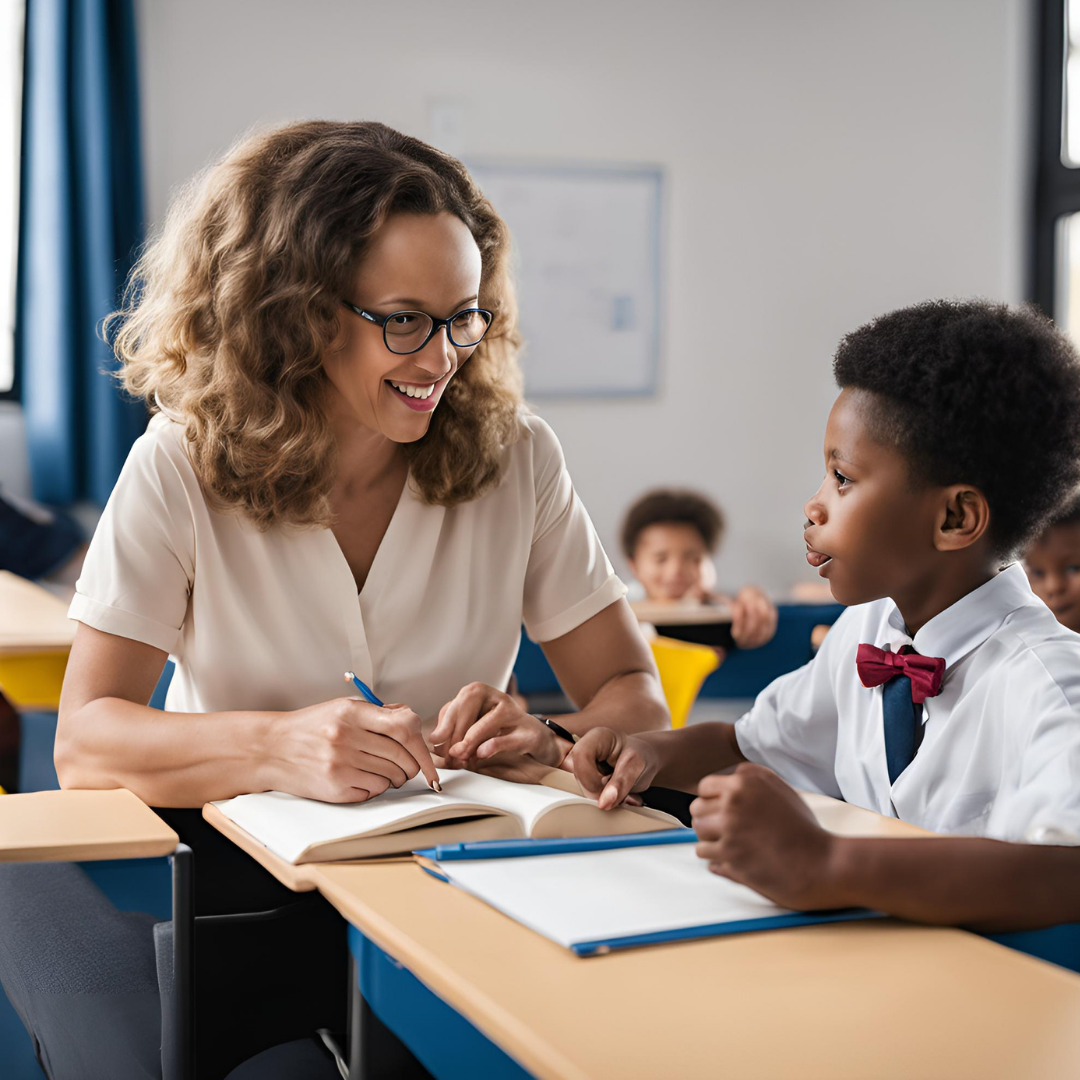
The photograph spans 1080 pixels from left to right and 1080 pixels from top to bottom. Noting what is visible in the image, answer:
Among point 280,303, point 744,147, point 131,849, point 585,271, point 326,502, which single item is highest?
point 744,147

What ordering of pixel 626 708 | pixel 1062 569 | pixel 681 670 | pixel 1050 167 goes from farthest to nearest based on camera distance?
1. pixel 1050 167
2. pixel 681 670
3. pixel 1062 569
4. pixel 626 708

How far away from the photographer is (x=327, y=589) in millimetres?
1423

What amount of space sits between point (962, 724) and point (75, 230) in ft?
11.6

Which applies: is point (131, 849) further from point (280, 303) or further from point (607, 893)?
point (280, 303)

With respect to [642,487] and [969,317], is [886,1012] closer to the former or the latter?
[969,317]

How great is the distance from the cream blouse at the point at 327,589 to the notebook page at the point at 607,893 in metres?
0.57

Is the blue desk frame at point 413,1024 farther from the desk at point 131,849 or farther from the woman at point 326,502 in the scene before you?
the woman at point 326,502

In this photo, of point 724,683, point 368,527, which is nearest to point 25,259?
point 724,683

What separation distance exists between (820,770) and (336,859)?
673mm

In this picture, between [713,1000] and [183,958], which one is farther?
[183,958]

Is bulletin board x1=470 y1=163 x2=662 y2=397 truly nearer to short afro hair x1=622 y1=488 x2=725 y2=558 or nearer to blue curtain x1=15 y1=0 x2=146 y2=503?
short afro hair x1=622 y1=488 x2=725 y2=558

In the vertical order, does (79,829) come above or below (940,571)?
below

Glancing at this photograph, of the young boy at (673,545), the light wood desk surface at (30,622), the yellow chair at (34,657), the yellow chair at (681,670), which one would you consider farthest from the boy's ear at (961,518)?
the young boy at (673,545)

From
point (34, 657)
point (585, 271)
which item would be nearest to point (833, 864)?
point (34, 657)
